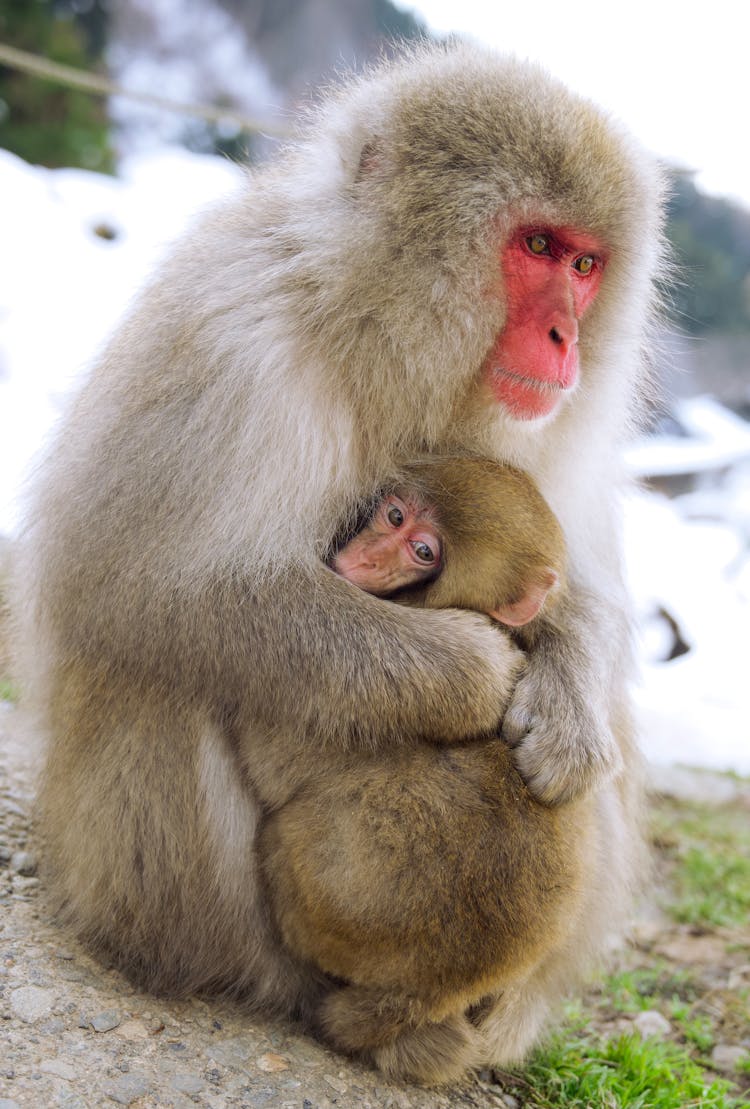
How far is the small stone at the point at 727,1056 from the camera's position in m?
3.22

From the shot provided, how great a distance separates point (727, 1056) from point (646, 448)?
476cm

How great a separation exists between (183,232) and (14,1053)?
1992 millimetres

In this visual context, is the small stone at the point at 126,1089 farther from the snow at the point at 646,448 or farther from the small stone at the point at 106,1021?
the snow at the point at 646,448

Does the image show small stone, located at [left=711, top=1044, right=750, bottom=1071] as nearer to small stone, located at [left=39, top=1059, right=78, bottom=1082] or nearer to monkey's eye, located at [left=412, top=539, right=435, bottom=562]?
monkey's eye, located at [left=412, top=539, right=435, bottom=562]

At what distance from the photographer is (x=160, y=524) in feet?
7.77

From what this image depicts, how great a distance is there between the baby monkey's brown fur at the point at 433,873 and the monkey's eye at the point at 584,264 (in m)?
0.57

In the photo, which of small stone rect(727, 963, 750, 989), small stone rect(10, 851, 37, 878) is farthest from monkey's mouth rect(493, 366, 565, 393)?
small stone rect(727, 963, 750, 989)

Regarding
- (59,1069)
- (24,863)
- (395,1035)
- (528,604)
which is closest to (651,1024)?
(395,1035)

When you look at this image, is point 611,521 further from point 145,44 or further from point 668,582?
point 145,44

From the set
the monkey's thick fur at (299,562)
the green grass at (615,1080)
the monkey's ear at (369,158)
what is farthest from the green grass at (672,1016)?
the monkey's ear at (369,158)

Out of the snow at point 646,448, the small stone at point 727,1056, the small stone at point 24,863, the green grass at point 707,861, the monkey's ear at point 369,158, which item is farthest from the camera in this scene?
the snow at point 646,448

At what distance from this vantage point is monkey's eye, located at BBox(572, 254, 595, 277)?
2607mm

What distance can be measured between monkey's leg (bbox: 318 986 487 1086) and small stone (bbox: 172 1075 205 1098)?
344 mm

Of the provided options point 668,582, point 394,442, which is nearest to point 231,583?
point 394,442
